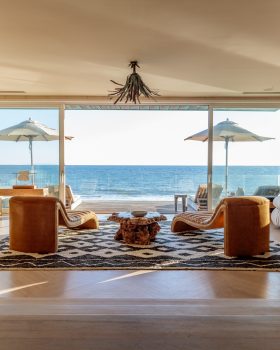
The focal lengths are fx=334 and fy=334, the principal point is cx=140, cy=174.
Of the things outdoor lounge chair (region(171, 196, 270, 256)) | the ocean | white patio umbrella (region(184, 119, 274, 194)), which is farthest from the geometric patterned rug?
the ocean

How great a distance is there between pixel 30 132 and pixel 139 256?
4577 mm

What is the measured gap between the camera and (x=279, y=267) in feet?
11.7

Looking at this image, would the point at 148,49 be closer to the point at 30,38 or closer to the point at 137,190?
the point at 30,38

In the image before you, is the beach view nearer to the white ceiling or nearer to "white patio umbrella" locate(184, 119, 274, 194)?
"white patio umbrella" locate(184, 119, 274, 194)

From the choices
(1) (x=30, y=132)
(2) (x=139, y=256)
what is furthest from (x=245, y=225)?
(1) (x=30, y=132)

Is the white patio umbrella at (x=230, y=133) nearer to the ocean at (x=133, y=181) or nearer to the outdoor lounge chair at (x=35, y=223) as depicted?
the outdoor lounge chair at (x=35, y=223)

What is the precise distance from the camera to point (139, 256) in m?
4.00

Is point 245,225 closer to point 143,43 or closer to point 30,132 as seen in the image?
point 143,43

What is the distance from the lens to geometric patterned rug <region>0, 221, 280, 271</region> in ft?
11.8

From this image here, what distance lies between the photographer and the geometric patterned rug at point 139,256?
3.60 meters

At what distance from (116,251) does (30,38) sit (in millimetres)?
2727

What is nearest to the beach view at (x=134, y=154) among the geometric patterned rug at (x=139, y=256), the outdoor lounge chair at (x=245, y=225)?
the geometric patterned rug at (x=139, y=256)

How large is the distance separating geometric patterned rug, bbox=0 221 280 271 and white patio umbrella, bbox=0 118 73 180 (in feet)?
10.2

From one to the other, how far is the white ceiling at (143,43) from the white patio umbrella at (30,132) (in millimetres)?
1180
